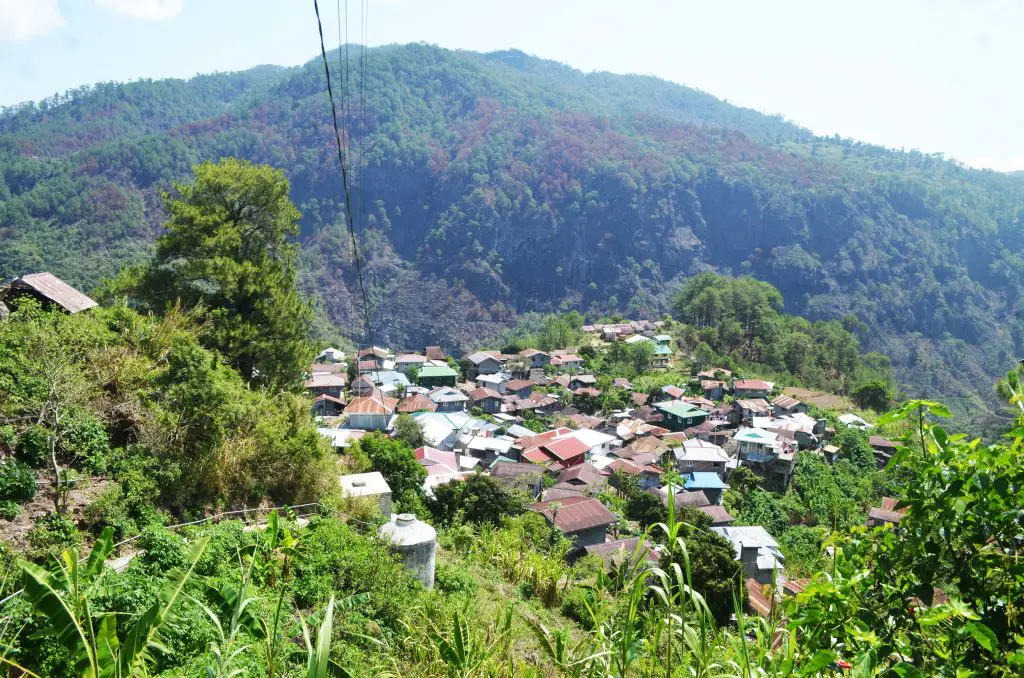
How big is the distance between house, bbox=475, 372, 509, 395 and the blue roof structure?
1949 centimetres

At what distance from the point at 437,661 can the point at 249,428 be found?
607 cm

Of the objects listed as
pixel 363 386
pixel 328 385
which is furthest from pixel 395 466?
pixel 363 386

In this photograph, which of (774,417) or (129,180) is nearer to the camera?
(774,417)

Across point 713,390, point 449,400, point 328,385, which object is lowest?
point 449,400

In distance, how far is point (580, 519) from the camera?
56.1ft

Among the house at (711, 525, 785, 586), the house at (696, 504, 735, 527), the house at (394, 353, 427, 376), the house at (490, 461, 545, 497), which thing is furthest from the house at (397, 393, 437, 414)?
the house at (711, 525, 785, 586)

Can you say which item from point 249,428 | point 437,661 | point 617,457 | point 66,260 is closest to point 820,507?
point 617,457

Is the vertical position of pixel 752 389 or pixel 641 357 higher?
pixel 641 357

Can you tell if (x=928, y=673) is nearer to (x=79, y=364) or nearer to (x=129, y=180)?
(x=79, y=364)

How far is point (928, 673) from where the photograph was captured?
1593 millimetres

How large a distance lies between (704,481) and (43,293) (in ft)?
78.2

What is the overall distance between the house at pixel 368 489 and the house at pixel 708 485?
724 inches

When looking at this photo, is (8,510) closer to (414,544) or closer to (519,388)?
(414,544)

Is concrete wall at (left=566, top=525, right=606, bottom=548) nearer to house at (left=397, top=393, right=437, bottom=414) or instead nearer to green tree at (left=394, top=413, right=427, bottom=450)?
green tree at (left=394, top=413, right=427, bottom=450)
